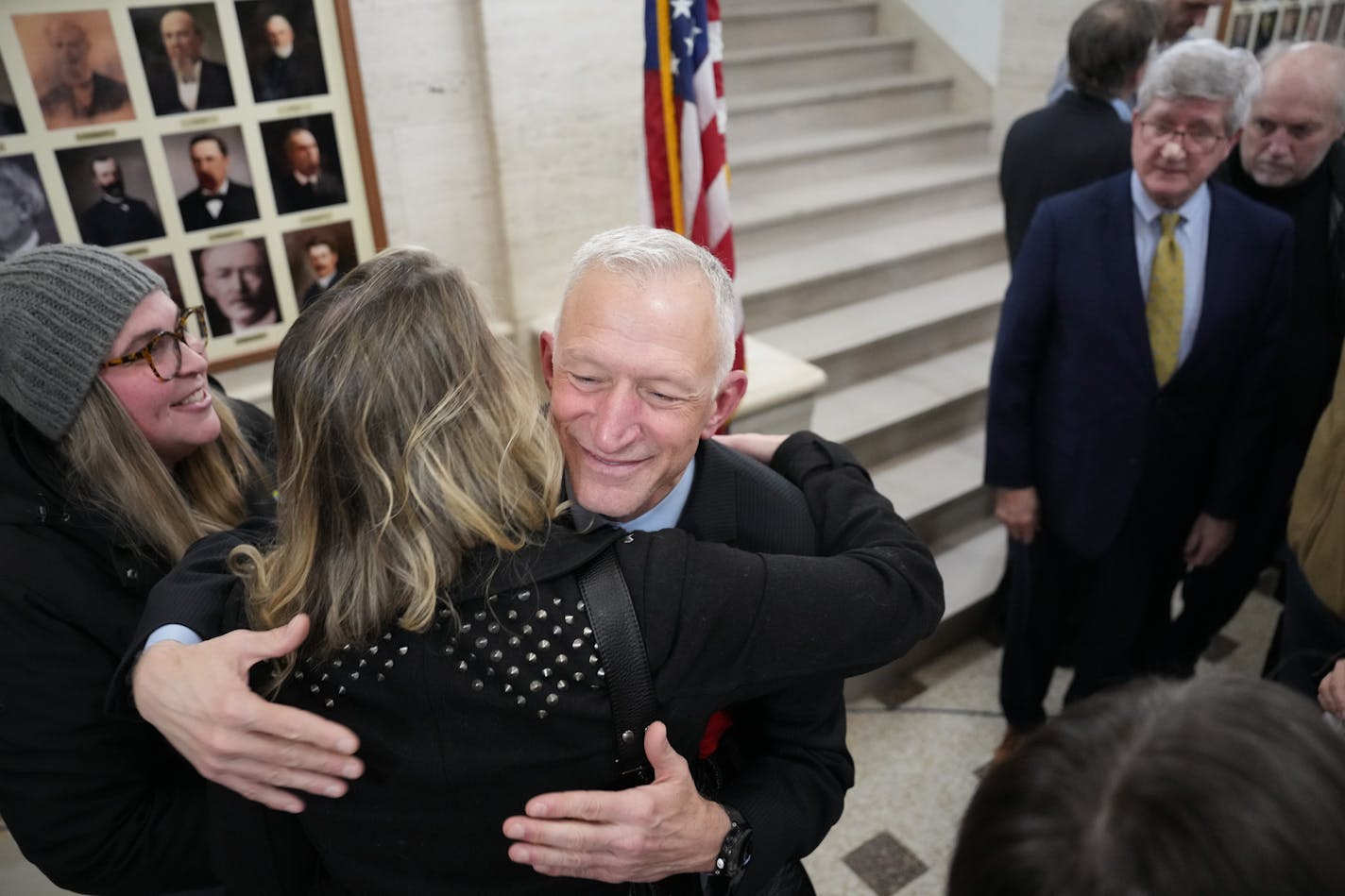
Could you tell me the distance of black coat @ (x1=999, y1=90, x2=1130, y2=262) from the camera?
2900 millimetres

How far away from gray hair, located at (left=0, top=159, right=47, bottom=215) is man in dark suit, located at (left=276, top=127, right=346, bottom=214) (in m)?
0.59

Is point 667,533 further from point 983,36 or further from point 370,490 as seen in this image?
point 983,36

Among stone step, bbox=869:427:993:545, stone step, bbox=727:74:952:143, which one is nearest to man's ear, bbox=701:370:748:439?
stone step, bbox=869:427:993:545

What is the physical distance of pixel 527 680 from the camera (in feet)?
2.95

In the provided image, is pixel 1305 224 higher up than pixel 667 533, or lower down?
lower down

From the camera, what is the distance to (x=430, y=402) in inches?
37.2

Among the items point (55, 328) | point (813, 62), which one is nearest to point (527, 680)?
point (55, 328)

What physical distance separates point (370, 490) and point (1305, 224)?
8.87ft

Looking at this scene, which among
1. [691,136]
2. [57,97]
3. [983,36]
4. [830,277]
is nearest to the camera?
Answer: [57,97]

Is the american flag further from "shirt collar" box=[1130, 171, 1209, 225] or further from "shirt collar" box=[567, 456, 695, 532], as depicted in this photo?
"shirt collar" box=[567, 456, 695, 532]

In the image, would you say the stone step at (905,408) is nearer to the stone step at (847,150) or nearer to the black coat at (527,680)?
the stone step at (847,150)

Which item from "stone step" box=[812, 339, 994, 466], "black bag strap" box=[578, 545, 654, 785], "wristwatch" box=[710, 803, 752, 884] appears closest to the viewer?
"black bag strap" box=[578, 545, 654, 785]

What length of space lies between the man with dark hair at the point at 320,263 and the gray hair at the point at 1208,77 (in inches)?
90.5

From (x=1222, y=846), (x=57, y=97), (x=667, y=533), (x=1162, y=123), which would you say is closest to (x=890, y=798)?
(x=1162, y=123)
